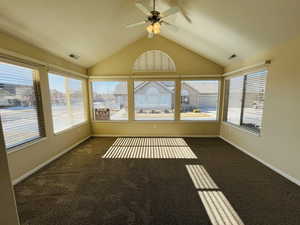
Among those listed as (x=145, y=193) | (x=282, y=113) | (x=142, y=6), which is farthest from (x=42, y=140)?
(x=282, y=113)

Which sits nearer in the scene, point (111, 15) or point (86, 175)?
point (86, 175)

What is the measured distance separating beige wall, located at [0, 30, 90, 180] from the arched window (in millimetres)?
2009

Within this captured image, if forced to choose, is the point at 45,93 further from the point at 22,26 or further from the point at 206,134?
the point at 206,134

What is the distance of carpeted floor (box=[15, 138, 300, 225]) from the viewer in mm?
1748

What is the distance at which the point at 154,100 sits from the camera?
200 inches

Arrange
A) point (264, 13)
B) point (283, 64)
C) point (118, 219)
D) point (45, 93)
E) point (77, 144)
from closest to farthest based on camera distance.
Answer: point (118, 219) → point (264, 13) → point (283, 64) → point (45, 93) → point (77, 144)

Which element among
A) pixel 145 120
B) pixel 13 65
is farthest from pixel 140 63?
pixel 13 65

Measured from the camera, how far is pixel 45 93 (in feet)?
10.1

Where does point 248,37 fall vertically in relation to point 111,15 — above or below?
below

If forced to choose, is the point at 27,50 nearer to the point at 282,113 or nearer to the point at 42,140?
the point at 42,140

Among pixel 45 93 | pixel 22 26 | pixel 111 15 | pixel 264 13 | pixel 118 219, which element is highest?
pixel 111 15

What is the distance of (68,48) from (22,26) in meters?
1.08

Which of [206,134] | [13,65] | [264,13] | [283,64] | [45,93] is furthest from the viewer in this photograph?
[206,134]

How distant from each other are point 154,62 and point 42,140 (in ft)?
12.5
